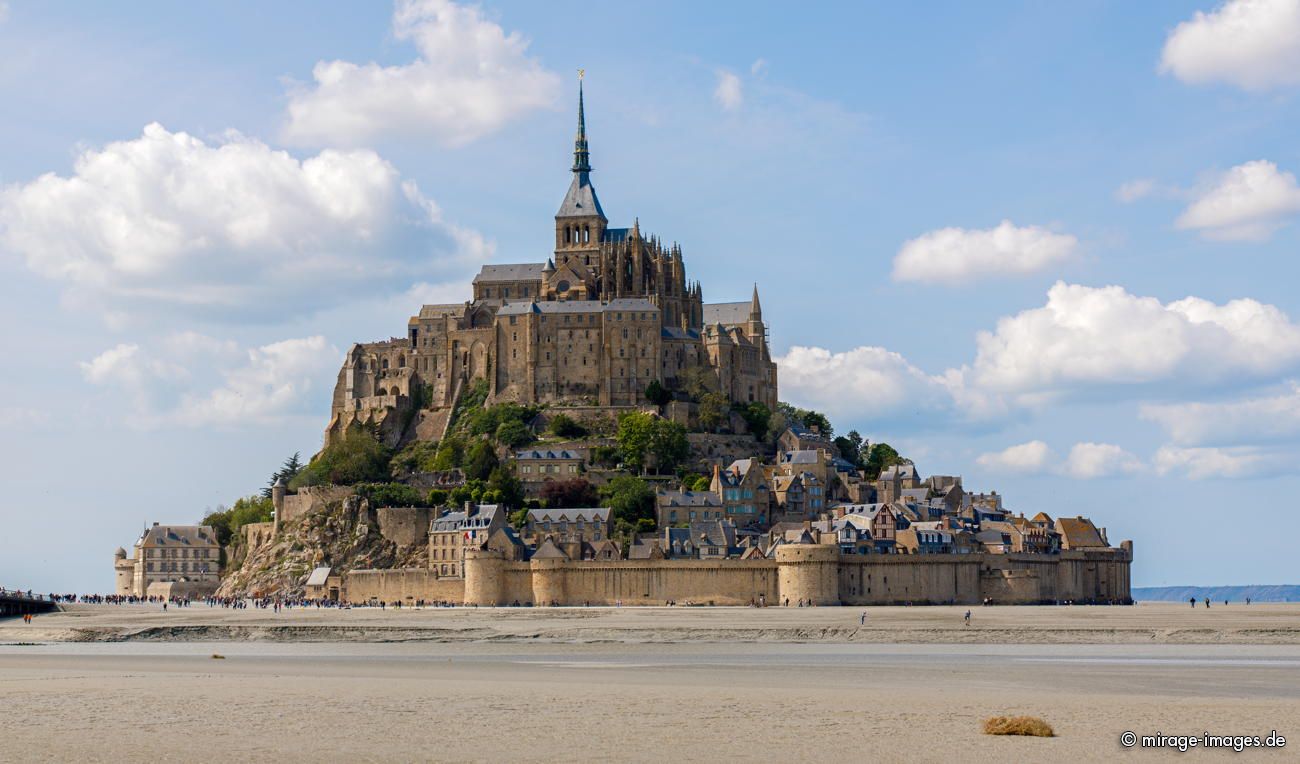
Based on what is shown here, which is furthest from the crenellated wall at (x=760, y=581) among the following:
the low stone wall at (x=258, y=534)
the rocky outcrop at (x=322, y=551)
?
the low stone wall at (x=258, y=534)

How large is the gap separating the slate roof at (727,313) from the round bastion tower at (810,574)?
41639mm

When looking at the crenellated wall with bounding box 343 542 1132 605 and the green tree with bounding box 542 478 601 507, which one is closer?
the crenellated wall with bounding box 343 542 1132 605

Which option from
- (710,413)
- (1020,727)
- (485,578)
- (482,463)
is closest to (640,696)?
(1020,727)

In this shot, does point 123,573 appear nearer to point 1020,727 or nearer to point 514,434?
point 514,434

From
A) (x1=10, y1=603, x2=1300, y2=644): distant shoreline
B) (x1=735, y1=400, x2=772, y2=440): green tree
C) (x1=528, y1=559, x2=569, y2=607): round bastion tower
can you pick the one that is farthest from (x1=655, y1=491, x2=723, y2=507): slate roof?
(x1=10, y1=603, x2=1300, y2=644): distant shoreline

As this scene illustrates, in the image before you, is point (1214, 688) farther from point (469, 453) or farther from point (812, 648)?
point (469, 453)

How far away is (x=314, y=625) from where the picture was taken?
207 ft

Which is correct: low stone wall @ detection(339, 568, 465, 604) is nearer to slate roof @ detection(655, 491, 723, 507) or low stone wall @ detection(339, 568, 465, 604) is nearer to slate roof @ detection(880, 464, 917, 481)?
slate roof @ detection(655, 491, 723, 507)

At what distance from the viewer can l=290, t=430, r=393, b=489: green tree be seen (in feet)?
342

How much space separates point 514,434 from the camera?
10538 centimetres

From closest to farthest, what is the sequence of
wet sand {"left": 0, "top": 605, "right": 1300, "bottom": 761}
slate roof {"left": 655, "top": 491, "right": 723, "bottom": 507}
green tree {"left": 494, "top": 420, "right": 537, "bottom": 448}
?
wet sand {"left": 0, "top": 605, "right": 1300, "bottom": 761}
slate roof {"left": 655, "top": 491, "right": 723, "bottom": 507}
green tree {"left": 494, "top": 420, "right": 537, "bottom": 448}

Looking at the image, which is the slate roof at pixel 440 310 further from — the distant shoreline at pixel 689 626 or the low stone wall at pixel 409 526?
the distant shoreline at pixel 689 626

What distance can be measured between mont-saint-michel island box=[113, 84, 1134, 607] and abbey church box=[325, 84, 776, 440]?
16 centimetres

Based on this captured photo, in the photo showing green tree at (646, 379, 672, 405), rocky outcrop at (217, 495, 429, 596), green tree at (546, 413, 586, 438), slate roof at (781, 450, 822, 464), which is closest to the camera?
rocky outcrop at (217, 495, 429, 596)
